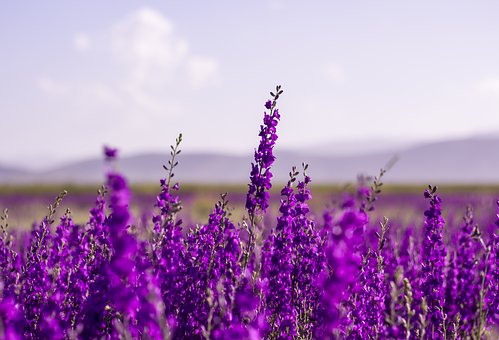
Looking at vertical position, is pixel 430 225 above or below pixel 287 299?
above

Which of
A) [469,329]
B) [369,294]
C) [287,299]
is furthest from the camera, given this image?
[369,294]

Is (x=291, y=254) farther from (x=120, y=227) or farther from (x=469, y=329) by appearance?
(x=120, y=227)

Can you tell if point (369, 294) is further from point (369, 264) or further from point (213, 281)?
point (213, 281)

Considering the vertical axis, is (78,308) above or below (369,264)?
below

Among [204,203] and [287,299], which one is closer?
[287,299]

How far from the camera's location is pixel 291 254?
15.2ft

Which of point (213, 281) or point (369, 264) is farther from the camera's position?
point (369, 264)

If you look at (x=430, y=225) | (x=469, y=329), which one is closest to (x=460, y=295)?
(x=469, y=329)

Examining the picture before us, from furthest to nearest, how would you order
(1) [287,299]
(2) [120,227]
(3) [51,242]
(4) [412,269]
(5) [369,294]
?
(4) [412,269]
(3) [51,242]
(5) [369,294]
(1) [287,299]
(2) [120,227]

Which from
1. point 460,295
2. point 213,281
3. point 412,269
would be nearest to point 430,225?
point 460,295

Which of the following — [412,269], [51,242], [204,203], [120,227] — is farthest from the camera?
[204,203]

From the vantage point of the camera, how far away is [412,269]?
18.6 feet

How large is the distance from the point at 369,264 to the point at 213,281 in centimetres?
159

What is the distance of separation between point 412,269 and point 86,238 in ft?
9.99
